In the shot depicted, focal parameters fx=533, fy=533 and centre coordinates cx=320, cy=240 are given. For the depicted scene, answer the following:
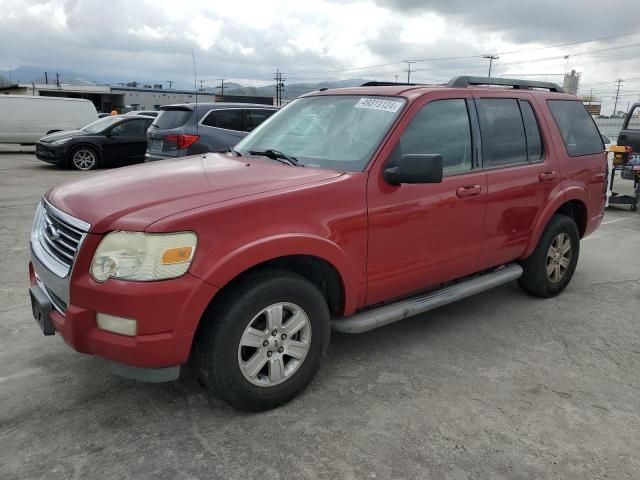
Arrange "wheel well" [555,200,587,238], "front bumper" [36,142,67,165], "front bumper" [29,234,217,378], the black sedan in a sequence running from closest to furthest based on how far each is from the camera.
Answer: "front bumper" [29,234,217,378]
"wheel well" [555,200,587,238]
"front bumper" [36,142,67,165]
the black sedan

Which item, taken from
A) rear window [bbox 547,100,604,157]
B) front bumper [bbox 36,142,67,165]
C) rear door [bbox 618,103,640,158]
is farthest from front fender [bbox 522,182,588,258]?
front bumper [bbox 36,142,67,165]

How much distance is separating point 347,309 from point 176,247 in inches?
46.8

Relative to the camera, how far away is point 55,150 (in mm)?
13867

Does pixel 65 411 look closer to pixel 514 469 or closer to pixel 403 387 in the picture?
pixel 403 387

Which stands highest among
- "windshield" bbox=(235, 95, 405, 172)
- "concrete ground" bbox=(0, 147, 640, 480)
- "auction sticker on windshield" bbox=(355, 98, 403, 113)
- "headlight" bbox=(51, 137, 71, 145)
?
"auction sticker on windshield" bbox=(355, 98, 403, 113)

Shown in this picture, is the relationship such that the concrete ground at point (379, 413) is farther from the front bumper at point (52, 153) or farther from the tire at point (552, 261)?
the front bumper at point (52, 153)

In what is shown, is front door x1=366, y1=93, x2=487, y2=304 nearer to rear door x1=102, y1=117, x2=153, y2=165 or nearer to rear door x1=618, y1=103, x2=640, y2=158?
rear door x1=618, y1=103, x2=640, y2=158

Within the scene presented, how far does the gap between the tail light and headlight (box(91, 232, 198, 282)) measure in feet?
22.5

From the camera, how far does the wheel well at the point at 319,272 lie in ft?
9.78

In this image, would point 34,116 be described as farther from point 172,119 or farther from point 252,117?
point 252,117

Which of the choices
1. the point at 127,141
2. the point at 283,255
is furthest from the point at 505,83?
the point at 127,141

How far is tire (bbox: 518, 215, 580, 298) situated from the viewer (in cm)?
466

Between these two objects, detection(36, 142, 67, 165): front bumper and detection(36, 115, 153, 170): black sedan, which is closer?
detection(36, 142, 67, 165): front bumper

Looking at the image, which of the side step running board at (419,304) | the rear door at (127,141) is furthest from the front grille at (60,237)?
the rear door at (127,141)
